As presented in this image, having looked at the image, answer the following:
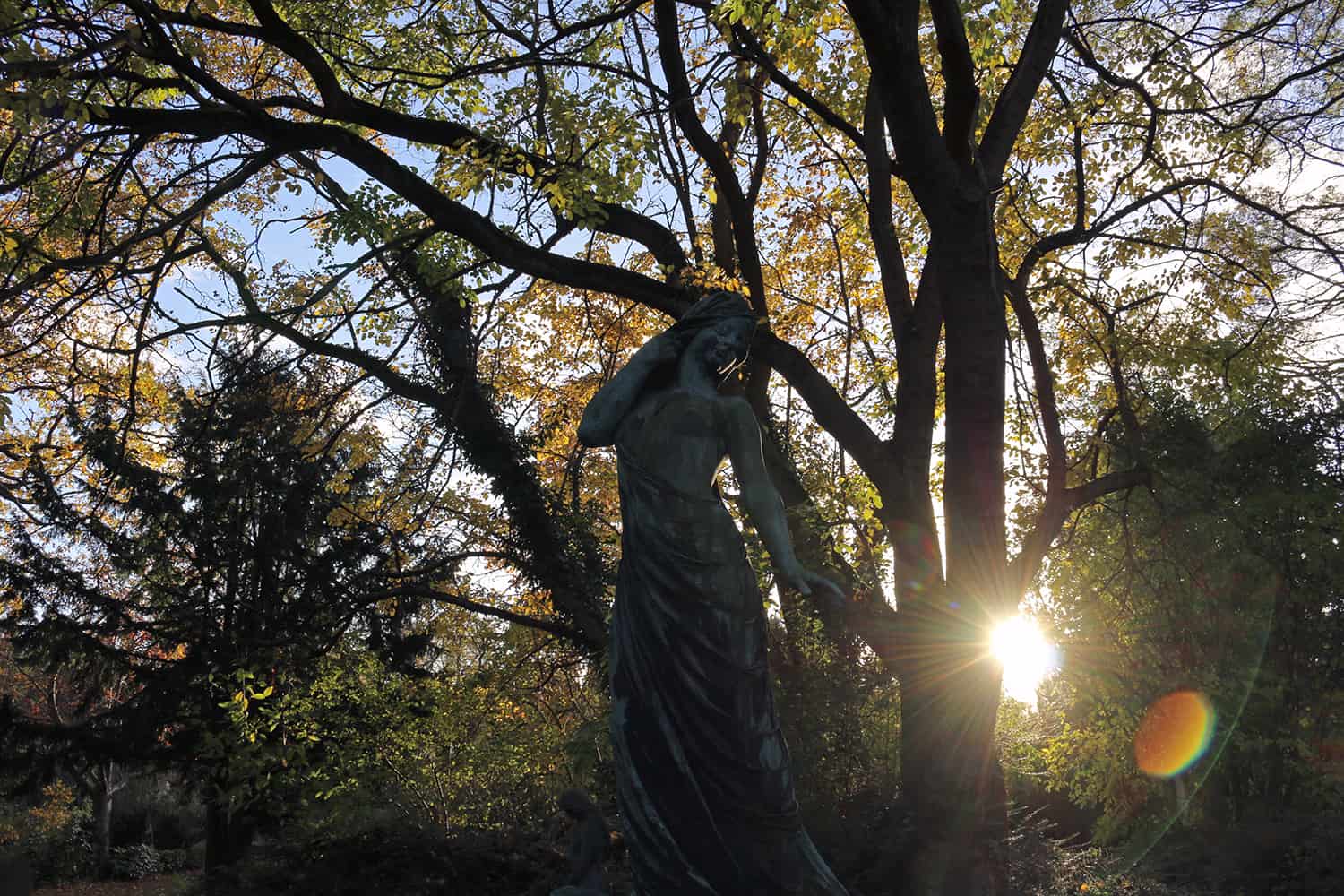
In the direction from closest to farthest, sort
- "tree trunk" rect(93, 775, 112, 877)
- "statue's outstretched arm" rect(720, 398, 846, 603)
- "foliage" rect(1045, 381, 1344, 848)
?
"statue's outstretched arm" rect(720, 398, 846, 603), "foliage" rect(1045, 381, 1344, 848), "tree trunk" rect(93, 775, 112, 877)

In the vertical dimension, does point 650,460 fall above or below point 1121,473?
below

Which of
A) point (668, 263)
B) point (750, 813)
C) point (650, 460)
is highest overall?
point (668, 263)

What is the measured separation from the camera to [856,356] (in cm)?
1923

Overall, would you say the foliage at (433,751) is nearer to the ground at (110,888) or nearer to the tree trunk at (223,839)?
the tree trunk at (223,839)

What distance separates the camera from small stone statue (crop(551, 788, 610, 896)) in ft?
13.3

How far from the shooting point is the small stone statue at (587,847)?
407 cm

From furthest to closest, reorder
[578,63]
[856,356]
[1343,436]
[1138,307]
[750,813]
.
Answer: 1. [856,356]
2. [1343,436]
3. [1138,307]
4. [578,63]
5. [750,813]

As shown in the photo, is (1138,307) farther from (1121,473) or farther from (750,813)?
(750,813)

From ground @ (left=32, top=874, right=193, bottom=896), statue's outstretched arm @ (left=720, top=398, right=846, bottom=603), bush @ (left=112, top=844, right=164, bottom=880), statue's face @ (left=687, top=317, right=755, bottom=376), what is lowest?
ground @ (left=32, top=874, right=193, bottom=896)

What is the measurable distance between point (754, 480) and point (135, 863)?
2735 centimetres

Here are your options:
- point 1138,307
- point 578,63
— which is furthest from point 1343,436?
point 578,63

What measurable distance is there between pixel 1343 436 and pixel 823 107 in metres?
9.31

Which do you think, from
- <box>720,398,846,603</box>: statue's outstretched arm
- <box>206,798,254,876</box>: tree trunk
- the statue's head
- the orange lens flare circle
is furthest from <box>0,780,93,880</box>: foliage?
<box>720,398,846,603</box>: statue's outstretched arm

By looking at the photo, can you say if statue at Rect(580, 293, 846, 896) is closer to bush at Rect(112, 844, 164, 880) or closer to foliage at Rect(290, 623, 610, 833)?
foliage at Rect(290, 623, 610, 833)
